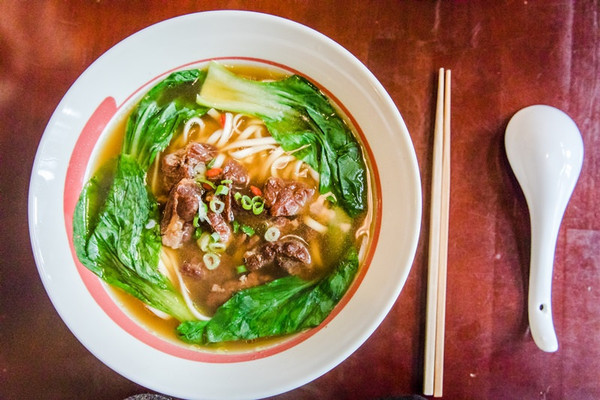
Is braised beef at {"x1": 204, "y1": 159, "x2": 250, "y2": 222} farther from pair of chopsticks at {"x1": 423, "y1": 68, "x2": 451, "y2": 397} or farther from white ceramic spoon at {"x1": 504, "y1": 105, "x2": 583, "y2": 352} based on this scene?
white ceramic spoon at {"x1": 504, "y1": 105, "x2": 583, "y2": 352}

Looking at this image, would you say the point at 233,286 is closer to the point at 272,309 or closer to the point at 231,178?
the point at 272,309

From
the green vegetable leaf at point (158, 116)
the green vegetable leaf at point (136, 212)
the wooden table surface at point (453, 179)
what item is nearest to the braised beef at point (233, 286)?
the green vegetable leaf at point (136, 212)

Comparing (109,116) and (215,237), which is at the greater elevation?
(109,116)

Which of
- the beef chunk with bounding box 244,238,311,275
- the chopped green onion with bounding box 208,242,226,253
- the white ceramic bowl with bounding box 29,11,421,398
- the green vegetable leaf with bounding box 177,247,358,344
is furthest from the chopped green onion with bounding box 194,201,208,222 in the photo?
the white ceramic bowl with bounding box 29,11,421,398

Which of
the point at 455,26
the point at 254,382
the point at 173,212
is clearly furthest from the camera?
the point at 455,26

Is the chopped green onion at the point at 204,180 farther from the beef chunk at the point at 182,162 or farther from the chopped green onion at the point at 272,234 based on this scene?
the chopped green onion at the point at 272,234

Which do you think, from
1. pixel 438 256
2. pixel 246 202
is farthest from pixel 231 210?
pixel 438 256

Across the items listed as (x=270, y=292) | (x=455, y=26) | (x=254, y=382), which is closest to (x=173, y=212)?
(x=270, y=292)

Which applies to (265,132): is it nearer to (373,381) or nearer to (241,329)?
(241,329)
